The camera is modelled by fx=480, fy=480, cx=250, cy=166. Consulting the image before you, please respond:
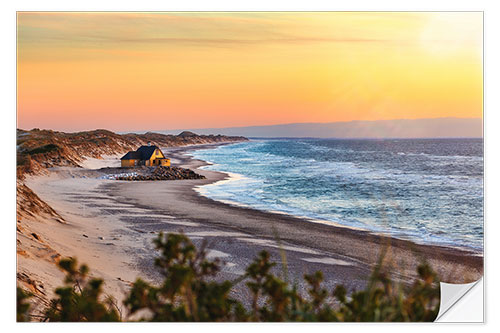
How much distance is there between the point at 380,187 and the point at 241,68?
4.03 metres

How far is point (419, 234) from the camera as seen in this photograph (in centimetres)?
584

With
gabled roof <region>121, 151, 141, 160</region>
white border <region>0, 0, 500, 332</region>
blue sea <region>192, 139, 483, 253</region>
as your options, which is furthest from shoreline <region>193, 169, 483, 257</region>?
gabled roof <region>121, 151, 141, 160</region>

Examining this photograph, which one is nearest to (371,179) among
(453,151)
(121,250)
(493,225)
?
(453,151)

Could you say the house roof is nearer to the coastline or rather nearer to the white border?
the coastline

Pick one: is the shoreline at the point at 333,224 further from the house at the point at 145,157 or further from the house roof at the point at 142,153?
the house roof at the point at 142,153

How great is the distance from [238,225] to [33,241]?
351 centimetres

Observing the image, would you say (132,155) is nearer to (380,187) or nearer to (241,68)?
(241,68)

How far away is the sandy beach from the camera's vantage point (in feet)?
16.0

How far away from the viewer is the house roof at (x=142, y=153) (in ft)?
19.2

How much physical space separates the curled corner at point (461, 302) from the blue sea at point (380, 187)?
2.09 ft
